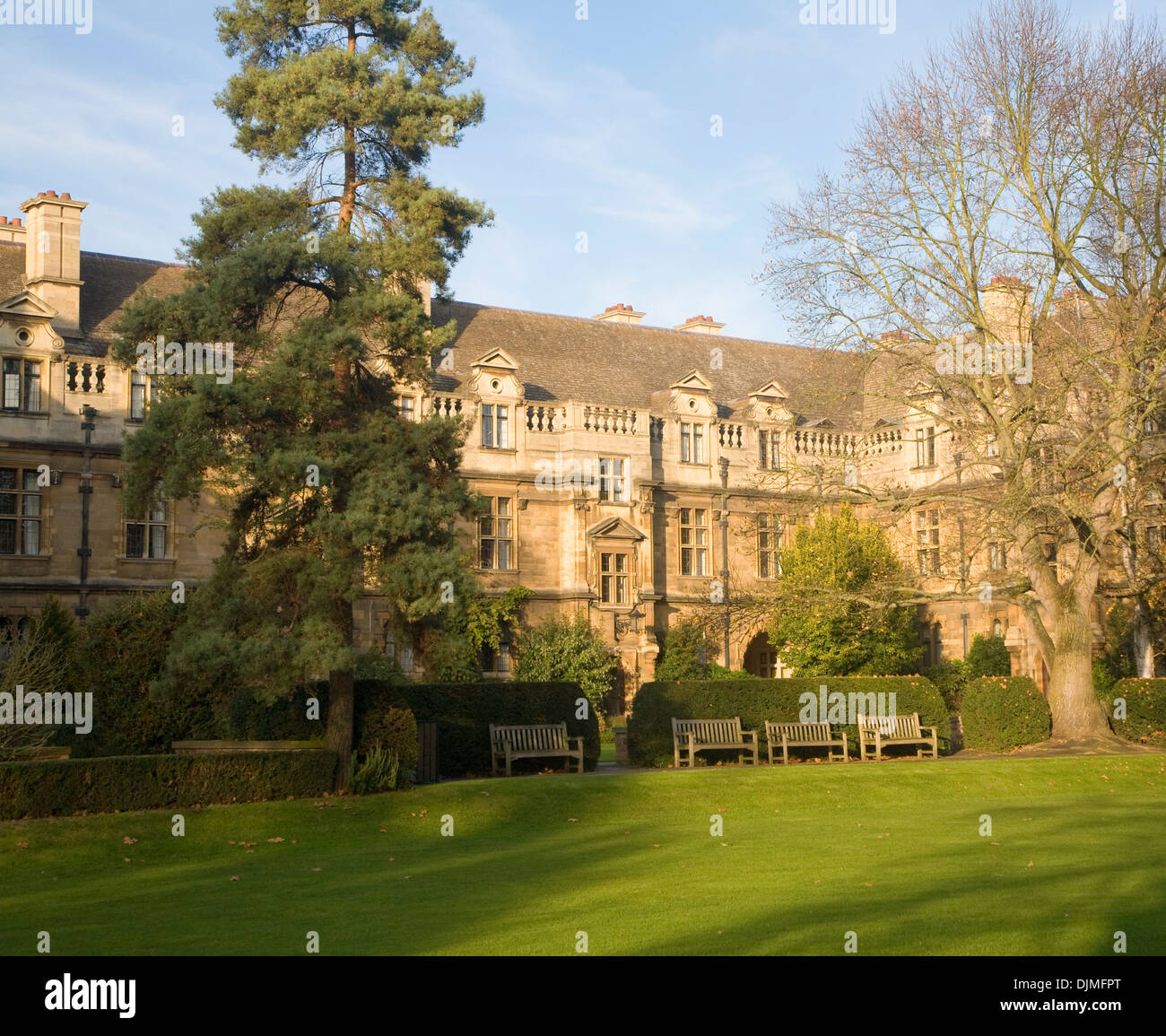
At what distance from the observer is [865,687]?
2795cm

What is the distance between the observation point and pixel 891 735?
27109mm

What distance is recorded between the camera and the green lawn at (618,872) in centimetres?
1019

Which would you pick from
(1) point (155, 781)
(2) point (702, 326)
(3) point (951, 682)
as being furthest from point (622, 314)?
(1) point (155, 781)

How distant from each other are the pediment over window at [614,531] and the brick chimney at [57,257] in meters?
14.2

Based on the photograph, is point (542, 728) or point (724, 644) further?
point (724, 644)

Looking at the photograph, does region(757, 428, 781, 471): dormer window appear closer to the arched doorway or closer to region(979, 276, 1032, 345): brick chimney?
the arched doorway

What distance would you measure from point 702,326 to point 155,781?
1369 inches

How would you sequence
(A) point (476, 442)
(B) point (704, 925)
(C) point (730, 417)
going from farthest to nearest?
(C) point (730, 417) → (A) point (476, 442) → (B) point (704, 925)

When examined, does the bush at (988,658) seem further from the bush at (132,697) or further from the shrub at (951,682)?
the bush at (132,697)

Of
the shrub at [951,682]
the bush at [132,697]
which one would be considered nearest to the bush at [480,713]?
the bush at [132,697]

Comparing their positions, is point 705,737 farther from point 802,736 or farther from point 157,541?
point 157,541
